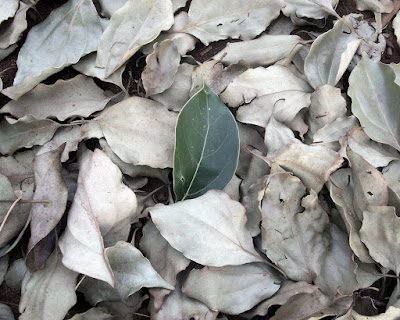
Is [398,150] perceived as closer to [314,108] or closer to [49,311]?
[314,108]

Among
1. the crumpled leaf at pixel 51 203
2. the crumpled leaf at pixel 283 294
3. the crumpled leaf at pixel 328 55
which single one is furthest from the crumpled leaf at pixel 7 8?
the crumpled leaf at pixel 283 294

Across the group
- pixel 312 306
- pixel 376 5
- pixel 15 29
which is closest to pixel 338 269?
pixel 312 306

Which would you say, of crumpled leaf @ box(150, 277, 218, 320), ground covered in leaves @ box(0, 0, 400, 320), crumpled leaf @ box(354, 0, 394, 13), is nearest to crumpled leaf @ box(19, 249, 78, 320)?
ground covered in leaves @ box(0, 0, 400, 320)

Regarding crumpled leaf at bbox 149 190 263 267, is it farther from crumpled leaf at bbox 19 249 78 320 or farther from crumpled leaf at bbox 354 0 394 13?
crumpled leaf at bbox 354 0 394 13

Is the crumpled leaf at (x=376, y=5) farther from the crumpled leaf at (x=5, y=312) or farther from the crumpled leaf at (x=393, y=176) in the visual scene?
the crumpled leaf at (x=5, y=312)

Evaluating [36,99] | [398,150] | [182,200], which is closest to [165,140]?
[182,200]
